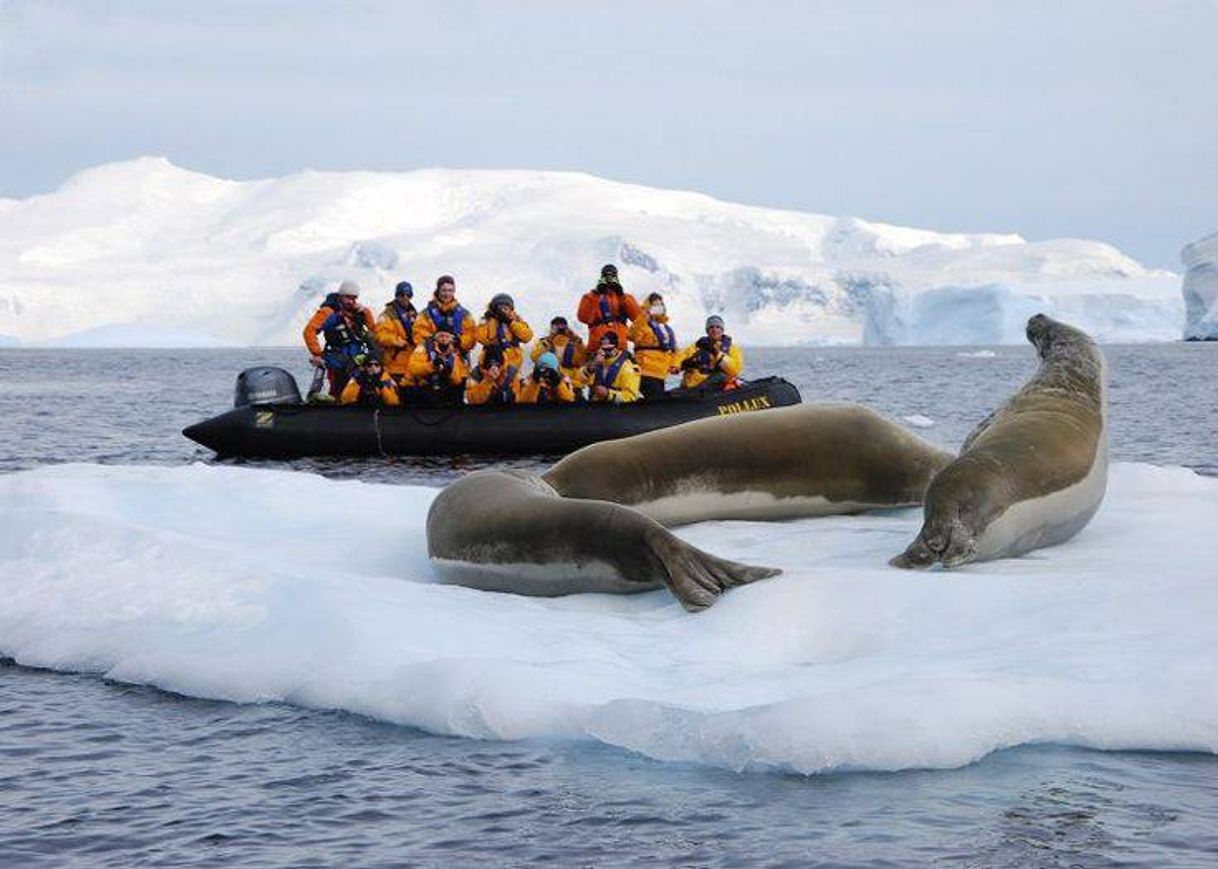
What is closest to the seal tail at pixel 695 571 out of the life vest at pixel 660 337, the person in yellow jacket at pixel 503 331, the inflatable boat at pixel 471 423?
the inflatable boat at pixel 471 423

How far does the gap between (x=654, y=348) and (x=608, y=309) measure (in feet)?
5.27

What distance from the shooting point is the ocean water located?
4738mm

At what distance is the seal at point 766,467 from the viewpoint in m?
8.76

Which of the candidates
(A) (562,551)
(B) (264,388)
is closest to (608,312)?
(B) (264,388)

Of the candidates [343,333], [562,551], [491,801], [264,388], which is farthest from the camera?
[264,388]

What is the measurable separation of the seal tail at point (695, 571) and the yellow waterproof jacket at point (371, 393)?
43.0 ft

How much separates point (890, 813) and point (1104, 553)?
302 centimetres

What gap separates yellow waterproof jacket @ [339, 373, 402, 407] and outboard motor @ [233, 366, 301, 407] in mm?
1229

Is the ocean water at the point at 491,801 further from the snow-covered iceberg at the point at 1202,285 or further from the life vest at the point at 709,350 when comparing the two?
the snow-covered iceberg at the point at 1202,285

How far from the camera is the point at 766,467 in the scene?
8.92 m

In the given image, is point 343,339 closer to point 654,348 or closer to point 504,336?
point 504,336

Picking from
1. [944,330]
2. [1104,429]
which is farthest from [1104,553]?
[944,330]

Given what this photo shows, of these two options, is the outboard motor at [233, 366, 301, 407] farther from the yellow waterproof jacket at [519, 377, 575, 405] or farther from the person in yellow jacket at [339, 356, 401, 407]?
the yellow waterproof jacket at [519, 377, 575, 405]

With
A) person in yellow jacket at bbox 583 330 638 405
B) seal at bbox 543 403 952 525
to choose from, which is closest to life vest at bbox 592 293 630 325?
person in yellow jacket at bbox 583 330 638 405
